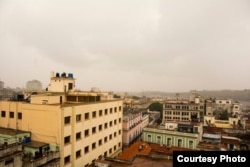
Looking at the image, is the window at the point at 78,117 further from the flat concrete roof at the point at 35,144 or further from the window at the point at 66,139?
the flat concrete roof at the point at 35,144

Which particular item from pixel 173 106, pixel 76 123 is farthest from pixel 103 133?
pixel 173 106

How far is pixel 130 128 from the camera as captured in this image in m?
42.8

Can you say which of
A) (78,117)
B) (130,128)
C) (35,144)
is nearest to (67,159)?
(35,144)

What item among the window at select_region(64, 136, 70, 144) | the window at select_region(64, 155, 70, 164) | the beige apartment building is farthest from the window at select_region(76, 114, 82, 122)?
the window at select_region(64, 155, 70, 164)

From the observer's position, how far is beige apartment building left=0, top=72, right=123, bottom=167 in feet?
73.1

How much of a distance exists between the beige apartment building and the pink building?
7267mm

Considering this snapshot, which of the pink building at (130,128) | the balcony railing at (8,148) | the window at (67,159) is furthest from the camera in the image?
the pink building at (130,128)

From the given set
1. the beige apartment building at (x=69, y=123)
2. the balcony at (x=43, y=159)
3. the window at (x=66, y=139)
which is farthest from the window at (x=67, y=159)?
the window at (x=66, y=139)

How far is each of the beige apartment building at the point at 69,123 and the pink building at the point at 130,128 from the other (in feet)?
23.8

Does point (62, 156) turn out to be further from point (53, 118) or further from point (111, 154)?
point (111, 154)

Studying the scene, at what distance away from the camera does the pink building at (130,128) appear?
1613 inches

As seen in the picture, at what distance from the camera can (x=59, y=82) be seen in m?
39.6

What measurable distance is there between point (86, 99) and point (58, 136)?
10.5 meters

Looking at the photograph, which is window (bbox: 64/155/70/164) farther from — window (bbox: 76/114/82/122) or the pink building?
the pink building
